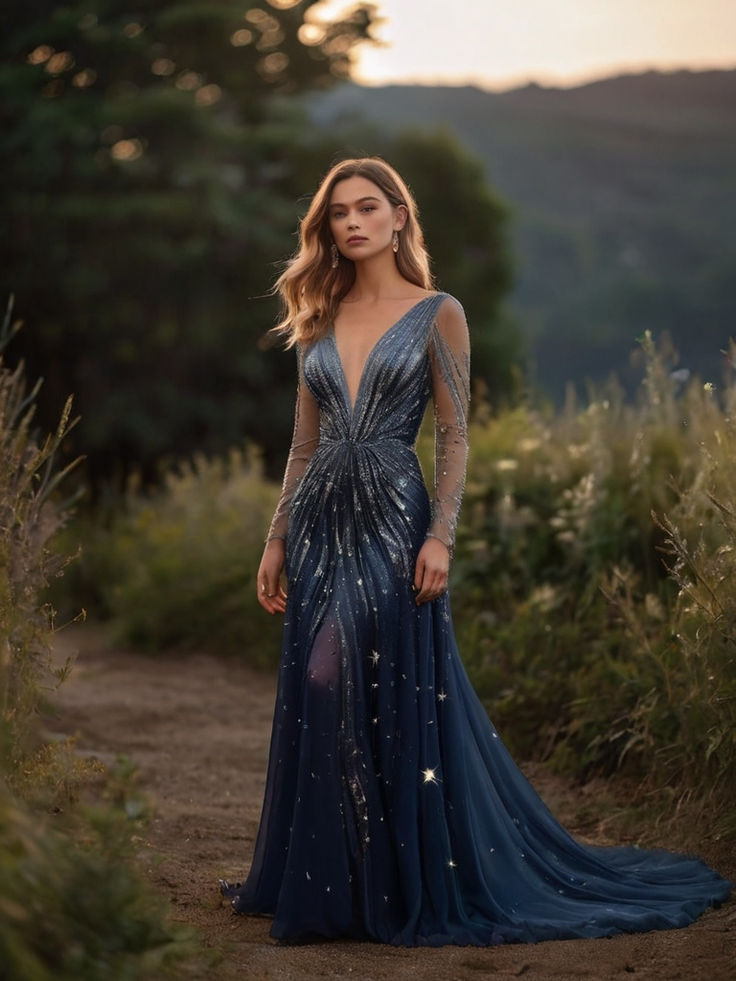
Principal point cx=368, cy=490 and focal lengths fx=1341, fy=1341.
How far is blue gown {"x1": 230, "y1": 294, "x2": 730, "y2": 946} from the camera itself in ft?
11.4

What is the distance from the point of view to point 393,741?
11.6 feet

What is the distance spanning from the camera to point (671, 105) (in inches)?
1208

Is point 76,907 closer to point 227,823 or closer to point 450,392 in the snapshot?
point 450,392

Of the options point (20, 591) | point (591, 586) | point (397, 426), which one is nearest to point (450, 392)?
point (397, 426)

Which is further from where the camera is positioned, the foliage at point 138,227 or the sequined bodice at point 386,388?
the foliage at point 138,227

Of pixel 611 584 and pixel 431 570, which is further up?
pixel 611 584

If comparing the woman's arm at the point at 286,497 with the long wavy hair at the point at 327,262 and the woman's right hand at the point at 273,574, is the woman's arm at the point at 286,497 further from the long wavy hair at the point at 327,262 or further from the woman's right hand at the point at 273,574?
the long wavy hair at the point at 327,262

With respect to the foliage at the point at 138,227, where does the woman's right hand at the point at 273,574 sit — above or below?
below

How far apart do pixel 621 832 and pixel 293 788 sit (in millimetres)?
1531

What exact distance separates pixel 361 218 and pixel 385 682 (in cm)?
130

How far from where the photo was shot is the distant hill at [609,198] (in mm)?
27344

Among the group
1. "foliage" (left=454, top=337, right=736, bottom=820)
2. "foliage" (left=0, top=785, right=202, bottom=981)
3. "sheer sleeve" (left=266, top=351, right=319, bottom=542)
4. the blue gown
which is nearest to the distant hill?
"foliage" (left=454, top=337, right=736, bottom=820)

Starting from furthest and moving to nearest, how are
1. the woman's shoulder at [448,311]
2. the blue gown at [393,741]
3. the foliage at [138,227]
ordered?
the foliage at [138,227] < the woman's shoulder at [448,311] < the blue gown at [393,741]

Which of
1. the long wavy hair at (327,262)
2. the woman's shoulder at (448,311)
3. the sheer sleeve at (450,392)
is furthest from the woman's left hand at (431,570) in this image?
the long wavy hair at (327,262)
